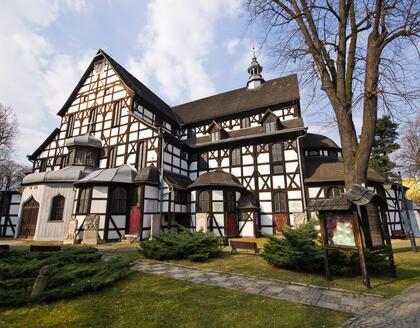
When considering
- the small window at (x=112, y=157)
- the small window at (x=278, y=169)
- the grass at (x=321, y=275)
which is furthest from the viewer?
the small window at (x=112, y=157)

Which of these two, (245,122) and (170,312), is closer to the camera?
(170,312)

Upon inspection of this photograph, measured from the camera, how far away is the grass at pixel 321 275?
22.2 ft

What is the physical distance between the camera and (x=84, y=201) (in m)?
17.6

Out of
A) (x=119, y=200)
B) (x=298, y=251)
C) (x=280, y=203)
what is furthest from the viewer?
(x=280, y=203)

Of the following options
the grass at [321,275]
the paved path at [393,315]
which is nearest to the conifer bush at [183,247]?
the grass at [321,275]

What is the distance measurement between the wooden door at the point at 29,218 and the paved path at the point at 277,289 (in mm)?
14285

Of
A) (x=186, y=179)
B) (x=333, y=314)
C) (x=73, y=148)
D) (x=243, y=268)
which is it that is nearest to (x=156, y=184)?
(x=186, y=179)

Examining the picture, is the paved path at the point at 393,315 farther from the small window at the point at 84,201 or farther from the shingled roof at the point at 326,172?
the small window at the point at 84,201

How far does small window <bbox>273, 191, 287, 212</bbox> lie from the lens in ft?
64.7

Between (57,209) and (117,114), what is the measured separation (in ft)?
32.2

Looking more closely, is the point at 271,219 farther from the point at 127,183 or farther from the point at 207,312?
the point at 207,312

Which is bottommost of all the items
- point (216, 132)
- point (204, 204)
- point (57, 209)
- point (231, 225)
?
point (231, 225)

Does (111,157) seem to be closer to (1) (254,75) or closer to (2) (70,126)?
(2) (70,126)

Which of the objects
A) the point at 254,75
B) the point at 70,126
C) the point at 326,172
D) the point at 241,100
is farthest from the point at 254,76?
the point at 70,126
